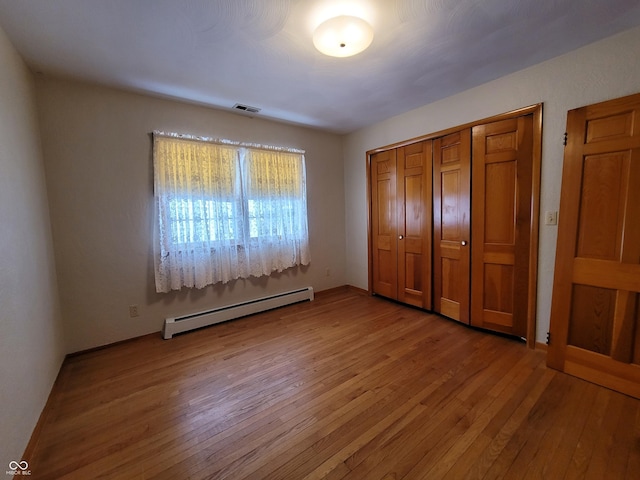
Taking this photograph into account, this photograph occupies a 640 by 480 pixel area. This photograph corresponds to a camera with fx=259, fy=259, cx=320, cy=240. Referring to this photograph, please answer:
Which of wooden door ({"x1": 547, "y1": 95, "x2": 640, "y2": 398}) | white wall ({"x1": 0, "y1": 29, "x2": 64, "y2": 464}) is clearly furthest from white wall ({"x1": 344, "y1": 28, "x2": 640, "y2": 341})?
white wall ({"x1": 0, "y1": 29, "x2": 64, "y2": 464})

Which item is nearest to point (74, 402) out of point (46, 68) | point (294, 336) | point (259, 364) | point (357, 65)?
point (259, 364)

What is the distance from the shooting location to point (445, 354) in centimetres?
230

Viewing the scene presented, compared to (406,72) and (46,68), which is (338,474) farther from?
(46,68)

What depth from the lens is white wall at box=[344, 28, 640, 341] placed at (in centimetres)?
187

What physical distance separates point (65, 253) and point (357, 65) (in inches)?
120

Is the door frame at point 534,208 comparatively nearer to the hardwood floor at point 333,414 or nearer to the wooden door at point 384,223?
the hardwood floor at point 333,414

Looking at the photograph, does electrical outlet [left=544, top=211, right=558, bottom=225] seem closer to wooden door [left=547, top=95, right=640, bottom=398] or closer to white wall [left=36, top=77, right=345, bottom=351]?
wooden door [left=547, top=95, right=640, bottom=398]

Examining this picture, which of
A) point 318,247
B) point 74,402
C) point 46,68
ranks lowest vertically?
point 74,402

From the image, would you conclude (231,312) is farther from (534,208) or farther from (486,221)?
(534,208)

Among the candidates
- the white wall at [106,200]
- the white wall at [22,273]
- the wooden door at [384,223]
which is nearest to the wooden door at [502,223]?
the wooden door at [384,223]

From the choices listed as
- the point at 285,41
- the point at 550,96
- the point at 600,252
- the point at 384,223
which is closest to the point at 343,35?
the point at 285,41

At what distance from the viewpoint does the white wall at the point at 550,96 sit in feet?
6.13

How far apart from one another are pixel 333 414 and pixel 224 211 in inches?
92.7

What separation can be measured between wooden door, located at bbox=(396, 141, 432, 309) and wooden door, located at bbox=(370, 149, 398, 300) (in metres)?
0.09
